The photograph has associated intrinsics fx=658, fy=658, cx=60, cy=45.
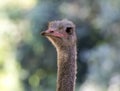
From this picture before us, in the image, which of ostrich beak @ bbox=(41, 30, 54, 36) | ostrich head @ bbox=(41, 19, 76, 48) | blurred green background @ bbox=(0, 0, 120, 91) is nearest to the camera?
ostrich beak @ bbox=(41, 30, 54, 36)

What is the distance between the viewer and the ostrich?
9.37 feet

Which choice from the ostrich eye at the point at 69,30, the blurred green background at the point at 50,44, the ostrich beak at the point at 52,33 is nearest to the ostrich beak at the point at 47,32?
the ostrich beak at the point at 52,33

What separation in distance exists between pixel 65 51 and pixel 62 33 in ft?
0.29

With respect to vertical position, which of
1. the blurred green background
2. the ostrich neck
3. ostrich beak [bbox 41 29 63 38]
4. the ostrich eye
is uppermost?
the blurred green background

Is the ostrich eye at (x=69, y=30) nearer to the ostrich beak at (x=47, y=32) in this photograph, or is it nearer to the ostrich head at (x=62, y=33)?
the ostrich head at (x=62, y=33)

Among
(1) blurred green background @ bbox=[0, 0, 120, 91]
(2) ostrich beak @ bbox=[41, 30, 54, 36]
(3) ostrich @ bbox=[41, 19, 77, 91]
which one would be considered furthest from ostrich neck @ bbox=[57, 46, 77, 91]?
(1) blurred green background @ bbox=[0, 0, 120, 91]

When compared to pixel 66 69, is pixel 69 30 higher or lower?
higher

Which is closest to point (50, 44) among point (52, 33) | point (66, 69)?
point (66, 69)

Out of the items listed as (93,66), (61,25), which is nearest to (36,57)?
(93,66)

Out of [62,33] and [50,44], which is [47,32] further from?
[50,44]

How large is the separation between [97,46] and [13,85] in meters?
0.89

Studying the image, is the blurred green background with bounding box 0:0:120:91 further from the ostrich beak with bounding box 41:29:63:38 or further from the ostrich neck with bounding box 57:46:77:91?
the ostrich beak with bounding box 41:29:63:38

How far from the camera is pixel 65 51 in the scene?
9.48 ft

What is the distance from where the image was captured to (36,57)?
6.46 metres
